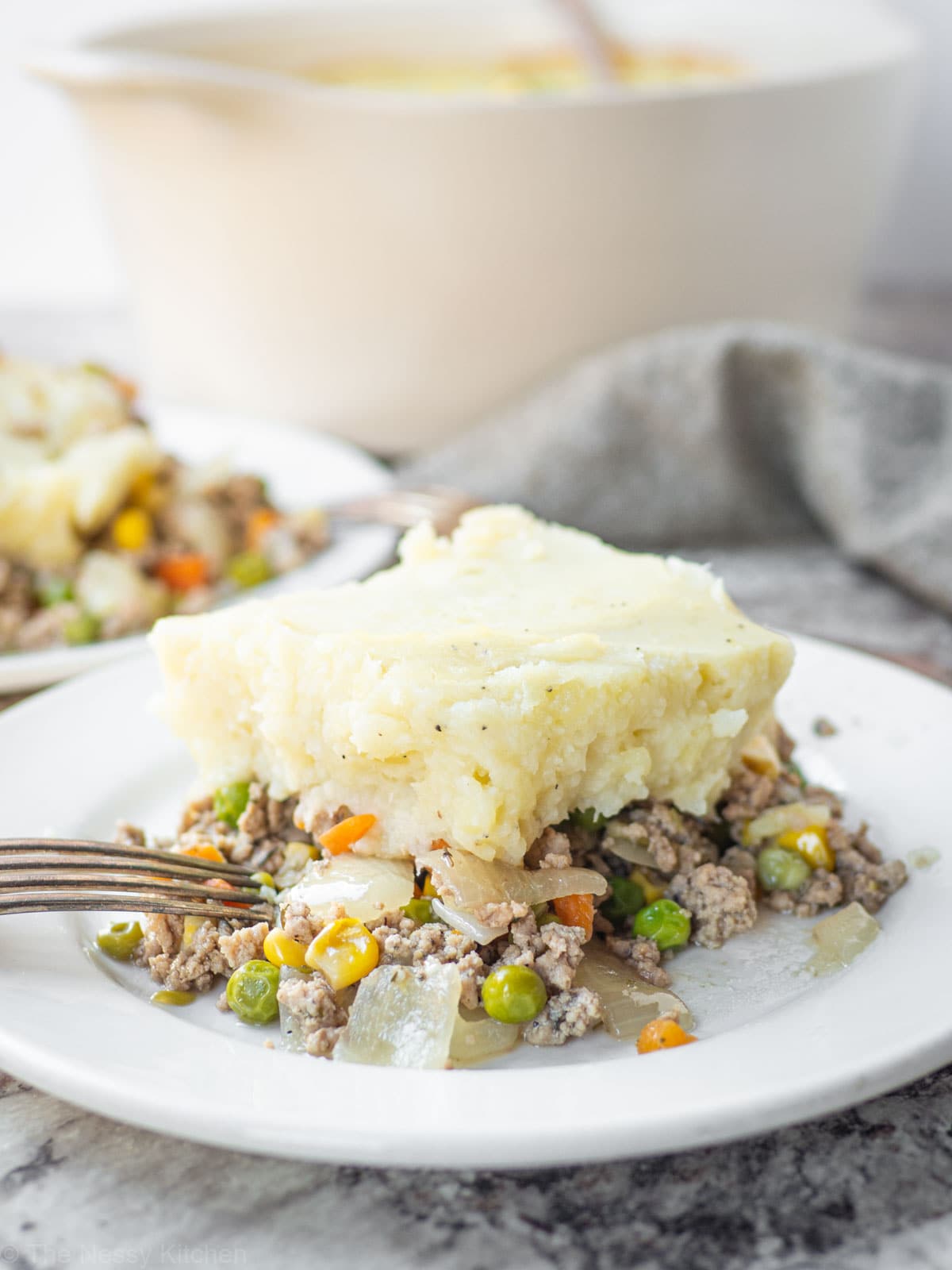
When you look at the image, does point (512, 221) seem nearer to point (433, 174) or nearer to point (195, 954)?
point (433, 174)

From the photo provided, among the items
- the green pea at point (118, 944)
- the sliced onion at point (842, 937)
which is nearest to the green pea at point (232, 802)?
the green pea at point (118, 944)

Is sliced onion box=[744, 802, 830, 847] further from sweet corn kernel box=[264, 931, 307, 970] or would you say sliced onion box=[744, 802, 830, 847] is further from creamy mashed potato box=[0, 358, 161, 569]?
creamy mashed potato box=[0, 358, 161, 569]

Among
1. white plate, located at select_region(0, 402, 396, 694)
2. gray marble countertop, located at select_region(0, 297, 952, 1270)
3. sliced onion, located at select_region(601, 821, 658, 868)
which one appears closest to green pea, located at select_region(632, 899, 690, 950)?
sliced onion, located at select_region(601, 821, 658, 868)

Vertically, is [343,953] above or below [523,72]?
below

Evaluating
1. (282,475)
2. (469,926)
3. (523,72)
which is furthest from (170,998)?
(523,72)

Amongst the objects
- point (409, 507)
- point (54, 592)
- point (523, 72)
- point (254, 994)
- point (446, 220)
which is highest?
point (523, 72)

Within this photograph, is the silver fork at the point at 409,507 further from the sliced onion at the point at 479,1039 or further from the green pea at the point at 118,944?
the sliced onion at the point at 479,1039

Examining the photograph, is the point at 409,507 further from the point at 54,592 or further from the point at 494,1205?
the point at 494,1205
